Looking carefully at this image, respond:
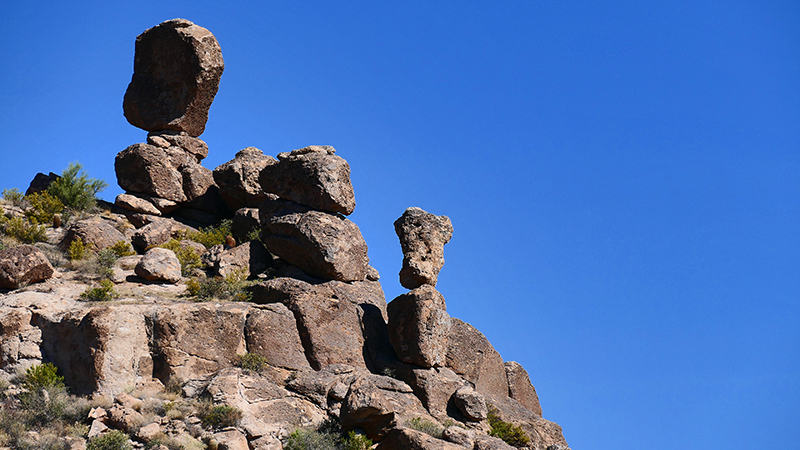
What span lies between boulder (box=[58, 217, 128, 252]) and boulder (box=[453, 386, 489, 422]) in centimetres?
1255

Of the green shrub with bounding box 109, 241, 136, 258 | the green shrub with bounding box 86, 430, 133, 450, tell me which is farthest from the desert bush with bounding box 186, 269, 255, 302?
the green shrub with bounding box 86, 430, 133, 450

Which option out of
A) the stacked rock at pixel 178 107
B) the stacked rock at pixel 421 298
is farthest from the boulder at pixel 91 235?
the stacked rock at pixel 421 298

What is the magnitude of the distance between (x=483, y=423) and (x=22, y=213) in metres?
17.7

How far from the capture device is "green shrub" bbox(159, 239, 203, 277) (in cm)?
2514

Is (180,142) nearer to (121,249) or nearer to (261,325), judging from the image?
(121,249)

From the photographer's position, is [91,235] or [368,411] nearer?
[368,411]

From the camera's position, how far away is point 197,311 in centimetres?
2022

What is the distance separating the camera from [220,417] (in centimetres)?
1797

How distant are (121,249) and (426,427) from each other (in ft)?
39.1

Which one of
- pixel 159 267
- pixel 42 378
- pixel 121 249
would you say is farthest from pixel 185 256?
pixel 42 378

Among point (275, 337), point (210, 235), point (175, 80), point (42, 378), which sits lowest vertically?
point (42, 378)

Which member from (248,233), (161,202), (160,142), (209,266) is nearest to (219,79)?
(160,142)

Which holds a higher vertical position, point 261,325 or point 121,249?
point 121,249

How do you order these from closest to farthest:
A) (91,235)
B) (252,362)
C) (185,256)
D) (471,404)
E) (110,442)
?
1. (110,442)
2. (252,362)
3. (471,404)
4. (91,235)
5. (185,256)
